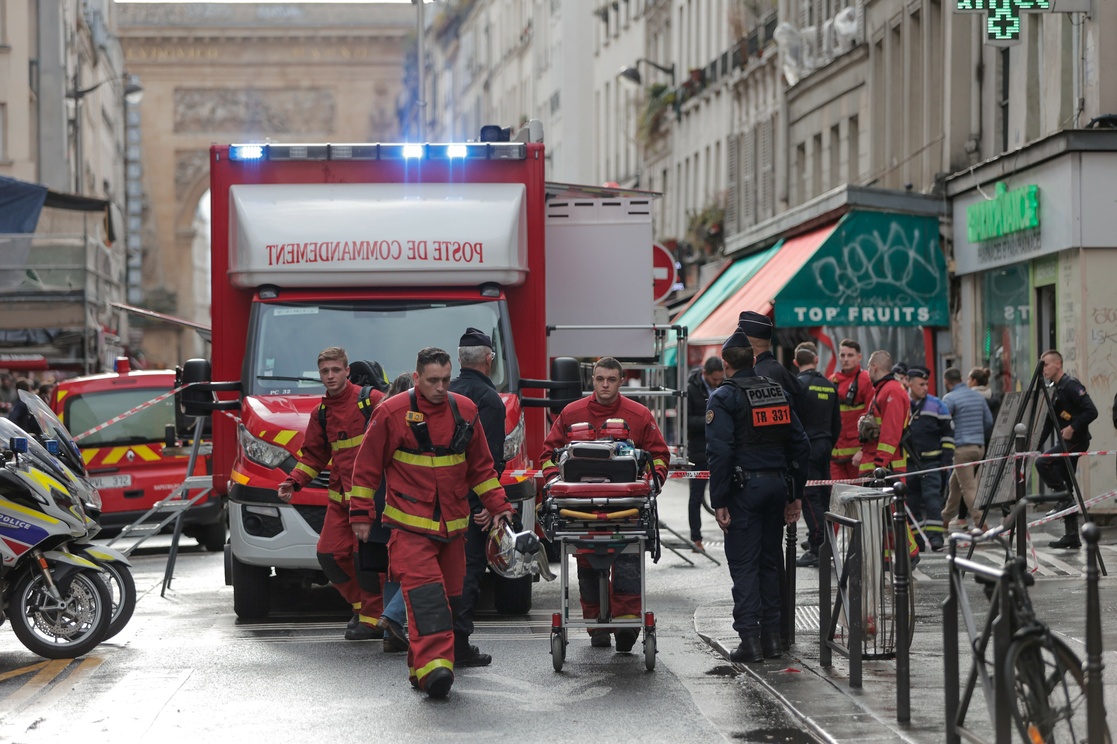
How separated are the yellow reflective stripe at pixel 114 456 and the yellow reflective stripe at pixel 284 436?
7852 mm

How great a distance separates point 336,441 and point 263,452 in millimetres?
935

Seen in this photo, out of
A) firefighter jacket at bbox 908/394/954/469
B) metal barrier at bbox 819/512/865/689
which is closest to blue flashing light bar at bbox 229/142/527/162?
metal barrier at bbox 819/512/865/689

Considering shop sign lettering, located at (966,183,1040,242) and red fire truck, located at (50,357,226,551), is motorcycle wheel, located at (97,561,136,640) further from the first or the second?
shop sign lettering, located at (966,183,1040,242)

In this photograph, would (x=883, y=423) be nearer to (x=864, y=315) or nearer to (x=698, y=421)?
(x=698, y=421)

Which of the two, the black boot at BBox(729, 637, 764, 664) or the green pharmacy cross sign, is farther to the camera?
the green pharmacy cross sign

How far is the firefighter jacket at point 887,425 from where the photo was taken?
16141mm

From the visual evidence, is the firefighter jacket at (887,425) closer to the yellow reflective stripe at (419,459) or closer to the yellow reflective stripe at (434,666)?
the yellow reflective stripe at (419,459)

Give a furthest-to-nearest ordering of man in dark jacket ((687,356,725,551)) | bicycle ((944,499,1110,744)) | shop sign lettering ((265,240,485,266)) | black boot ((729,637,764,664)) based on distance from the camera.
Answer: man in dark jacket ((687,356,725,551)) < shop sign lettering ((265,240,485,266)) < black boot ((729,637,764,664)) < bicycle ((944,499,1110,744))

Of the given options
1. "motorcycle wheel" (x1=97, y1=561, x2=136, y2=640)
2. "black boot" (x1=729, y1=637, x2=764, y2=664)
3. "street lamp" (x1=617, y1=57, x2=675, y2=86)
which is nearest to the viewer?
"black boot" (x1=729, y1=637, x2=764, y2=664)

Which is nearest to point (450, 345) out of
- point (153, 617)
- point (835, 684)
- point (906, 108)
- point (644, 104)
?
point (153, 617)

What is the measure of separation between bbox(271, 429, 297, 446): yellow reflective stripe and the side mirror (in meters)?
1.74

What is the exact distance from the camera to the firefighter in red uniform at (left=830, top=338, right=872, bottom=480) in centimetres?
1672

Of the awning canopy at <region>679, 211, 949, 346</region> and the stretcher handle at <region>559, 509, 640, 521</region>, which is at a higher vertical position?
the awning canopy at <region>679, 211, 949, 346</region>

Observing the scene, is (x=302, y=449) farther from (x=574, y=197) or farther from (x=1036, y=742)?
(x=1036, y=742)
